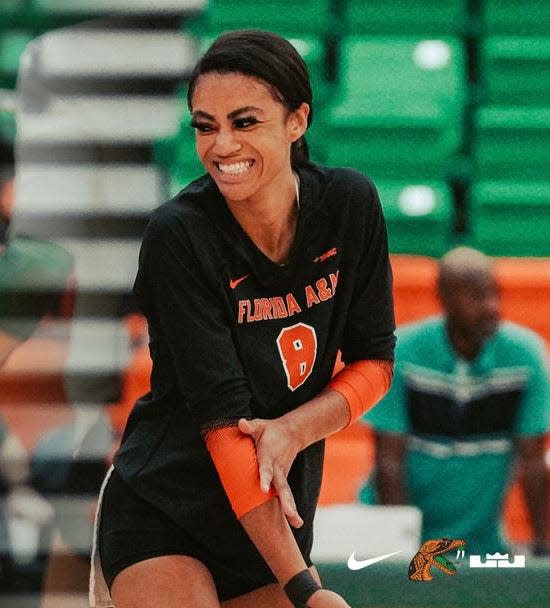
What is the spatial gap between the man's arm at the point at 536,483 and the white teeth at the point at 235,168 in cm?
154

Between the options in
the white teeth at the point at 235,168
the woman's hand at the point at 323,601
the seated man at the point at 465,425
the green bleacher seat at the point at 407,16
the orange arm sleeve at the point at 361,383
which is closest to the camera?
the woman's hand at the point at 323,601

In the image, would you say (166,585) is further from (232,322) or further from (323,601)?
(232,322)

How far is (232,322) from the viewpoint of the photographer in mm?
1780

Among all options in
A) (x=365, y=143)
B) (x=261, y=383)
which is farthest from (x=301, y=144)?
(x=365, y=143)

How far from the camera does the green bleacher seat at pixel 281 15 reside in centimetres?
347

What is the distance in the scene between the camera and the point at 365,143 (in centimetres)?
353

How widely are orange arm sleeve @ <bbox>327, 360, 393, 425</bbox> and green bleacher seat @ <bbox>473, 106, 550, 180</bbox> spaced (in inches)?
66.1

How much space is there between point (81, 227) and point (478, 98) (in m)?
1.06

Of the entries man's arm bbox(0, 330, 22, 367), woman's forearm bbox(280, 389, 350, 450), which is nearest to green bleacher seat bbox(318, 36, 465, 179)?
man's arm bbox(0, 330, 22, 367)

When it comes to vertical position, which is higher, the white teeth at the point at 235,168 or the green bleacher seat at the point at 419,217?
the white teeth at the point at 235,168

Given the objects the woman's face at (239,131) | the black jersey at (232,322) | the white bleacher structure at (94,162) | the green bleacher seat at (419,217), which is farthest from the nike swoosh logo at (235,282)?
the green bleacher seat at (419,217)

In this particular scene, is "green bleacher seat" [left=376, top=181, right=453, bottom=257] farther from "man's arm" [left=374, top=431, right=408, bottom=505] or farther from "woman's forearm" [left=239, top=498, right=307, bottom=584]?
"woman's forearm" [left=239, top=498, right=307, bottom=584]

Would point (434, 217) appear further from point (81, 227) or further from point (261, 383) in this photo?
point (261, 383)

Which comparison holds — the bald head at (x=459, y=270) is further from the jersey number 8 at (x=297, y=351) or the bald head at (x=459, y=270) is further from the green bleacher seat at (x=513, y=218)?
the jersey number 8 at (x=297, y=351)
